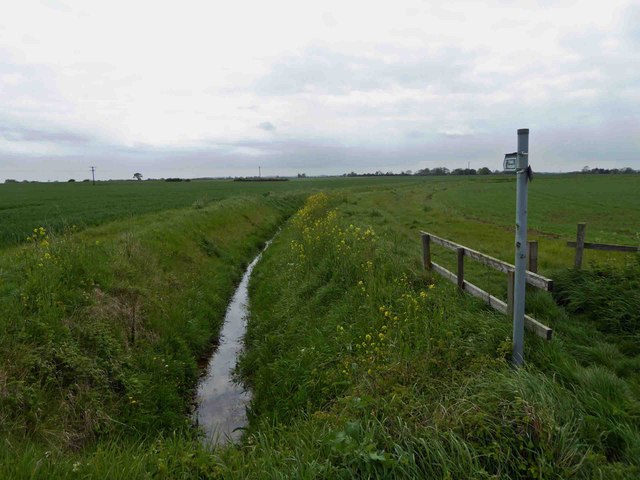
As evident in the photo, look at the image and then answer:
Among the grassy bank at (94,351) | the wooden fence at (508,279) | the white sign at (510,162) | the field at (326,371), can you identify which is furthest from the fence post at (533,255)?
the grassy bank at (94,351)

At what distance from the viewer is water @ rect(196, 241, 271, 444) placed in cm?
604

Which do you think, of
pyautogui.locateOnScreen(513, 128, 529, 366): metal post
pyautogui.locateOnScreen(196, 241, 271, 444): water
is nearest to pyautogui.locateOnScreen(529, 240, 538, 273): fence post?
pyautogui.locateOnScreen(513, 128, 529, 366): metal post

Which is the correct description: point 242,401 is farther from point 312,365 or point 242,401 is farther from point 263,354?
point 312,365

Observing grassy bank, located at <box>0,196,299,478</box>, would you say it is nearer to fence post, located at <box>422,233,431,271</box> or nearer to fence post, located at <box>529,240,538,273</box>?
fence post, located at <box>422,233,431,271</box>

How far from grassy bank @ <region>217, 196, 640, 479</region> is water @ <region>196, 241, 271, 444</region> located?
36 centimetres

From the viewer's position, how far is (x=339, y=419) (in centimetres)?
390

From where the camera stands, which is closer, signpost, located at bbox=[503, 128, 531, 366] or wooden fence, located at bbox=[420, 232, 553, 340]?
signpost, located at bbox=[503, 128, 531, 366]

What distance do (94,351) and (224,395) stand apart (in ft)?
7.60

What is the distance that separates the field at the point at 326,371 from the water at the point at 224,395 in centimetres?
30

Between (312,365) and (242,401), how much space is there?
1.63 m

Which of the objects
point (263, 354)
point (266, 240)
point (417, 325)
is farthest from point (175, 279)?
point (266, 240)

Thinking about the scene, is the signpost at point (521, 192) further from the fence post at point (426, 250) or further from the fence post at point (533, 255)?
the fence post at point (426, 250)

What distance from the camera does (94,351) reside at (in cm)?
621

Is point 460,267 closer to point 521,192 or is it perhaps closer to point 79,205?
point 521,192
